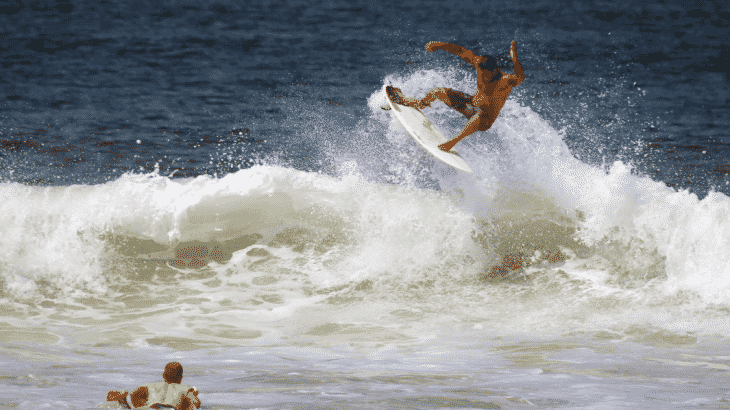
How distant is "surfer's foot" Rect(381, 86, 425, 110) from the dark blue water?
2.75m

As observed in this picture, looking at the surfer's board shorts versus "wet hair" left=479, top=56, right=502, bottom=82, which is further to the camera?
the surfer's board shorts

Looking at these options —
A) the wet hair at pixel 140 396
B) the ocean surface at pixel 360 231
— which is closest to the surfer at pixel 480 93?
the ocean surface at pixel 360 231

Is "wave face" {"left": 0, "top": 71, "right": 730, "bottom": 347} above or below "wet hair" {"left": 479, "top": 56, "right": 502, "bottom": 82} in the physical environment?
below

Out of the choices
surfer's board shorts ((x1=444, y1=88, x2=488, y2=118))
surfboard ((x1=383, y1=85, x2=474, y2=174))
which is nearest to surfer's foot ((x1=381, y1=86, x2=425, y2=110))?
surfboard ((x1=383, y1=85, x2=474, y2=174))

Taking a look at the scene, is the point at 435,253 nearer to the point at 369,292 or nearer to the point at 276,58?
the point at 369,292

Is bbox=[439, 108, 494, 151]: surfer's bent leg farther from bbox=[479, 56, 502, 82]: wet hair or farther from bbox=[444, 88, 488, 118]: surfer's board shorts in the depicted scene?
bbox=[479, 56, 502, 82]: wet hair

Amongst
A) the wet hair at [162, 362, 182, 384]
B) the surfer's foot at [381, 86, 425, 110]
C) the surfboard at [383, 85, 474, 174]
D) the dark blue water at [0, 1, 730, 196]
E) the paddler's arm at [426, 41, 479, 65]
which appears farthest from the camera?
the dark blue water at [0, 1, 730, 196]

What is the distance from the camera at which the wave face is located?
7000 mm

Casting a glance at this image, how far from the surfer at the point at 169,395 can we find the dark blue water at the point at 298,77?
8.35 metres

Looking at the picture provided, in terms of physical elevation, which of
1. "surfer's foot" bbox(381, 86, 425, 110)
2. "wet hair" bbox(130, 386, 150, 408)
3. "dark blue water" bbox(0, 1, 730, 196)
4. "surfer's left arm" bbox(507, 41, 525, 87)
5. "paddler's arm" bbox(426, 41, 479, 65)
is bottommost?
"wet hair" bbox(130, 386, 150, 408)

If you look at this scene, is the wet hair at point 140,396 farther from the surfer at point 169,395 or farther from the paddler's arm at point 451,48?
the paddler's arm at point 451,48

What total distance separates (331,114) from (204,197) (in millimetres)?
5562

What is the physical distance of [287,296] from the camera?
7832 millimetres

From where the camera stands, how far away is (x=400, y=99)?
27.9ft
